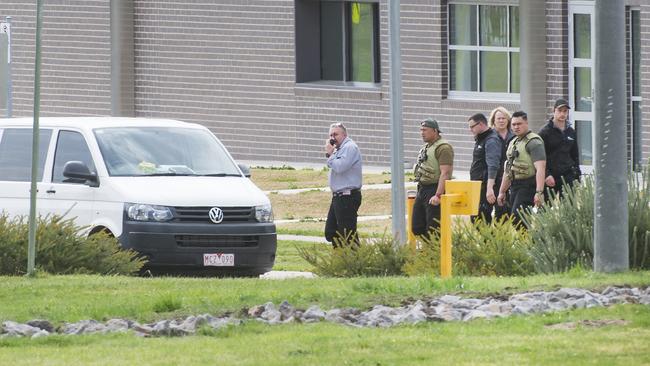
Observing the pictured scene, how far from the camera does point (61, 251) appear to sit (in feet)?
51.1

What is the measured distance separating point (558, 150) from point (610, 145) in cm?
456

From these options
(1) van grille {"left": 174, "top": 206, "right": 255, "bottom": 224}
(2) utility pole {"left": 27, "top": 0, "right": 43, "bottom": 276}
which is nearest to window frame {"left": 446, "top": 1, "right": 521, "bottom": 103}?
(1) van grille {"left": 174, "top": 206, "right": 255, "bottom": 224}

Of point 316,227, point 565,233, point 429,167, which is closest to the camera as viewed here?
point 565,233

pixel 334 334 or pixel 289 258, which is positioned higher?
pixel 334 334

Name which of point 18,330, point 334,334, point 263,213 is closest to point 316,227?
point 263,213

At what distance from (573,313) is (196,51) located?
78.8ft

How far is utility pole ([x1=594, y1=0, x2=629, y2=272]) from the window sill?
1855cm

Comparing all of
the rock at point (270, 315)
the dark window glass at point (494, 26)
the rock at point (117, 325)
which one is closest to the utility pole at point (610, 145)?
the rock at point (270, 315)

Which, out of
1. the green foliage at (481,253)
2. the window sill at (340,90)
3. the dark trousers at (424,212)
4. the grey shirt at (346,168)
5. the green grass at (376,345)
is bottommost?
the green grass at (376,345)

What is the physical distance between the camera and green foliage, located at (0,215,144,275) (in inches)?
607

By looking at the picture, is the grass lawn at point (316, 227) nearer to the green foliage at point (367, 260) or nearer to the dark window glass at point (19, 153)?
the dark window glass at point (19, 153)

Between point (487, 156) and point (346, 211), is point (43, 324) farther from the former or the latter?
point (346, 211)

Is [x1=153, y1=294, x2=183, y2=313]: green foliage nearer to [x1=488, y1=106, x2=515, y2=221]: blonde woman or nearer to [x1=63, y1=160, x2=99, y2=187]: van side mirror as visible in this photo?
[x1=63, y1=160, x2=99, y2=187]: van side mirror

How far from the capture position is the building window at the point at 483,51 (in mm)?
30078
